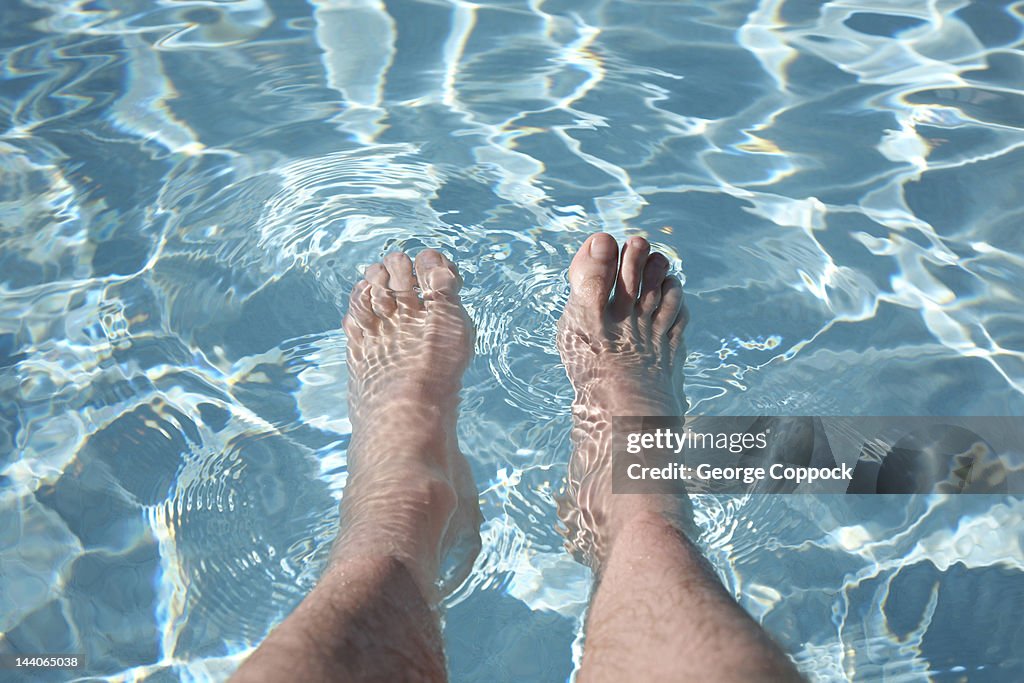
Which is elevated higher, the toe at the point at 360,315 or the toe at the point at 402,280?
the toe at the point at 402,280

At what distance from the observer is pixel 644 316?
2.12 metres

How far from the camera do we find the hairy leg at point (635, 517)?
3.99 feet

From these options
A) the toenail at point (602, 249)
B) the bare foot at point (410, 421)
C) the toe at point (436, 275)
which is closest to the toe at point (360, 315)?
the bare foot at point (410, 421)

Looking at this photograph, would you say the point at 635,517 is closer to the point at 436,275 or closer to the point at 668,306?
the point at 668,306

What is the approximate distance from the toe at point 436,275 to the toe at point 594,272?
1.04ft

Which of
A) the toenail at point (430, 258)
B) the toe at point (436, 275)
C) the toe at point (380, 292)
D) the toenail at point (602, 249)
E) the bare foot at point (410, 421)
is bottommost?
the bare foot at point (410, 421)

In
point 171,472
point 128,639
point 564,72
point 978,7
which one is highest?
point 978,7

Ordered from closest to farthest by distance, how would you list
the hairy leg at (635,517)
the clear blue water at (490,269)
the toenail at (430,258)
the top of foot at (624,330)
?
the hairy leg at (635,517), the clear blue water at (490,269), the top of foot at (624,330), the toenail at (430,258)

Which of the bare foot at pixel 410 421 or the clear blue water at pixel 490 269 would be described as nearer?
the bare foot at pixel 410 421

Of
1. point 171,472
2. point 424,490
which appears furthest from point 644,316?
point 171,472

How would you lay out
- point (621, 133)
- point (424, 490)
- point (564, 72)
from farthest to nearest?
1. point (564, 72)
2. point (621, 133)
3. point (424, 490)

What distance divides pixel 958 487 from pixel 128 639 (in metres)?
1.91

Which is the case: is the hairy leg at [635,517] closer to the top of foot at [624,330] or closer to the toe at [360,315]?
the top of foot at [624,330]

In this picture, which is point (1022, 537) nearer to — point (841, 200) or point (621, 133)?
point (841, 200)
